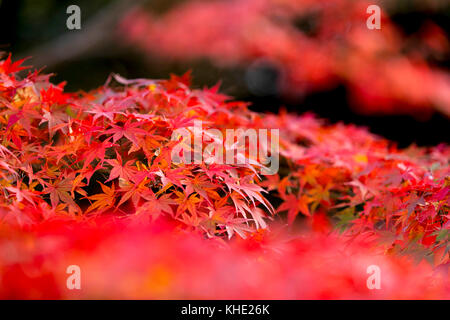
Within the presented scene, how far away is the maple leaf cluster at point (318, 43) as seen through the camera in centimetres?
394

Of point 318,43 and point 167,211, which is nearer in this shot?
point 167,211

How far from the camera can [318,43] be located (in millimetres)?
4312

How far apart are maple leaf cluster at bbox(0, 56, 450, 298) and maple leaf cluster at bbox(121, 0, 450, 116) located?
7.86ft

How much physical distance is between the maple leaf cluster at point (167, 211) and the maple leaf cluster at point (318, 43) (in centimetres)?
240

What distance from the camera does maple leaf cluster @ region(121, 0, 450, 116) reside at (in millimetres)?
3940

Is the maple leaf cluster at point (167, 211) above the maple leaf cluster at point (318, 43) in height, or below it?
below

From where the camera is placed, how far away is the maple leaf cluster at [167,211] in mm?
929

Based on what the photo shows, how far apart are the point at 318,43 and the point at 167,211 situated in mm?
3589

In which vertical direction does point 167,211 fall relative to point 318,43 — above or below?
below

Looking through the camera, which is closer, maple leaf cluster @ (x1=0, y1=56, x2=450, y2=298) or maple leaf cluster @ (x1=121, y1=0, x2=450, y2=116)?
maple leaf cluster @ (x1=0, y1=56, x2=450, y2=298)

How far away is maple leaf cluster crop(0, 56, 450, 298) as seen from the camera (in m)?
0.93

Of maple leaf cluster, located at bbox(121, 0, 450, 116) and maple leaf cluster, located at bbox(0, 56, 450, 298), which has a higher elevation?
maple leaf cluster, located at bbox(121, 0, 450, 116)

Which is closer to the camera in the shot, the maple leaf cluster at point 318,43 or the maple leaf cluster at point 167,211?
the maple leaf cluster at point 167,211

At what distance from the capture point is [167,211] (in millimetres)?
1135
